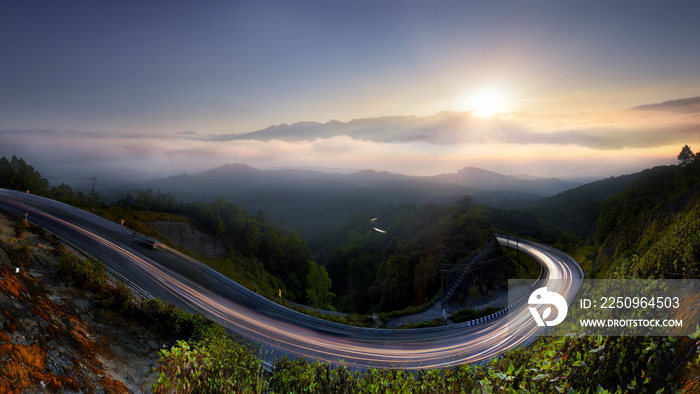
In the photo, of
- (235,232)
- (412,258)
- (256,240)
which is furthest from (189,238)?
(412,258)

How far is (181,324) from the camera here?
15273 mm

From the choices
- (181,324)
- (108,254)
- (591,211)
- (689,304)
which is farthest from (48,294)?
(591,211)

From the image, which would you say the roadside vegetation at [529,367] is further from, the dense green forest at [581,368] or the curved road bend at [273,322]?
the curved road bend at [273,322]

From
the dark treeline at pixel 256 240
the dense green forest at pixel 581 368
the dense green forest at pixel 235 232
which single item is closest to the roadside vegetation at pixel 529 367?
the dense green forest at pixel 581 368

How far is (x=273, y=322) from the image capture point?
2397 cm

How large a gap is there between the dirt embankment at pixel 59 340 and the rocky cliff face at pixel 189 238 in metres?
31.2

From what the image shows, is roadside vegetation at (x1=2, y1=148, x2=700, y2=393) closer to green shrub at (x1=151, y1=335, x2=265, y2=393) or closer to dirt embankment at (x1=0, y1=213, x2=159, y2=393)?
green shrub at (x1=151, y1=335, x2=265, y2=393)

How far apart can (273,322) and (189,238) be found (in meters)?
31.9

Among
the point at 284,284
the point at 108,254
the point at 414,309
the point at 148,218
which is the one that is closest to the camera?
the point at 108,254

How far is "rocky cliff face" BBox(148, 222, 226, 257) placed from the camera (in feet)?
155

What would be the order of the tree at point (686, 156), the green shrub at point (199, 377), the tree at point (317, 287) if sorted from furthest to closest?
1. the tree at point (317, 287)
2. the tree at point (686, 156)
3. the green shrub at point (199, 377)

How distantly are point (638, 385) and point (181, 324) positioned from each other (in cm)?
1615

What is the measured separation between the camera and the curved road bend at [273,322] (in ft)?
68.6

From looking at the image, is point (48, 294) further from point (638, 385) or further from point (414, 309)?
point (414, 309)
